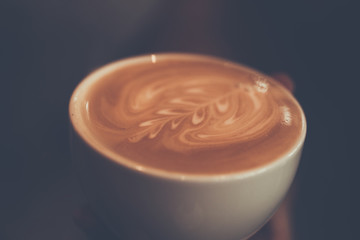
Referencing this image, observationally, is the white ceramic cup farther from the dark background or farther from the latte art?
the dark background

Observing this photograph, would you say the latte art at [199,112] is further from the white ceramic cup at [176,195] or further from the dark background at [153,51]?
the dark background at [153,51]

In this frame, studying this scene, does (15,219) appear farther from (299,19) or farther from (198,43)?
(299,19)

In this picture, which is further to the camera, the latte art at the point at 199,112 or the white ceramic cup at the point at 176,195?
the latte art at the point at 199,112

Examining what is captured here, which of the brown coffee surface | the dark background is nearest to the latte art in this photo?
the brown coffee surface

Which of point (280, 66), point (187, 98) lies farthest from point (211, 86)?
point (280, 66)

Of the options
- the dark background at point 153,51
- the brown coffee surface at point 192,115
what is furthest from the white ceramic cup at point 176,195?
the dark background at point 153,51

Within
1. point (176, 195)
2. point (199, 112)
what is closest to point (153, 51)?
point (199, 112)
